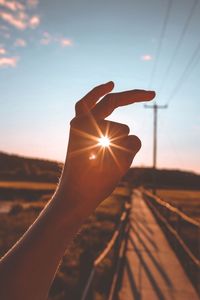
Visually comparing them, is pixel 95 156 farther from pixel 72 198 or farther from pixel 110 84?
pixel 110 84

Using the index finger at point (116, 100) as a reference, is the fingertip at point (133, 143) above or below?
below

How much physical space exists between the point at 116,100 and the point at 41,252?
0.33 m

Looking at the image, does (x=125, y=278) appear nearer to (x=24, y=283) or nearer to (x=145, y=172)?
(x=24, y=283)

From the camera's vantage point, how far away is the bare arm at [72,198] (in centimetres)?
52

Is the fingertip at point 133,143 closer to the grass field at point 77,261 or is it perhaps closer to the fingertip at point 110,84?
the fingertip at point 110,84

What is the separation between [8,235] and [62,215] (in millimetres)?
14642

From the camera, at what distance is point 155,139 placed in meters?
34.6

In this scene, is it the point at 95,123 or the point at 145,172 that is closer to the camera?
the point at 95,123

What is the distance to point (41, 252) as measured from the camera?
0.54 meters

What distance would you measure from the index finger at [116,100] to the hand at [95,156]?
0.01 m

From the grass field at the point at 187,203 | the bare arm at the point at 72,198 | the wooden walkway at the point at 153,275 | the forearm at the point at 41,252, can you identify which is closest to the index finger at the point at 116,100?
the bare arm at the point at 72,198

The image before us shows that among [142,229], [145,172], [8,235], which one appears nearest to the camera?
[142,229]

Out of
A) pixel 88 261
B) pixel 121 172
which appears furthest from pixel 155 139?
pixel 121 172

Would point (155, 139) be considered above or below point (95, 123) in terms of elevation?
above
